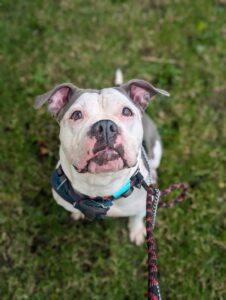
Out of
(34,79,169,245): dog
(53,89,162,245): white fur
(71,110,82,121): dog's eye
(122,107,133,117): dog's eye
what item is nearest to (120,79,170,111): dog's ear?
(34,79,169,245): dog

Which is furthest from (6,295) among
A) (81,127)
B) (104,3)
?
(104,3)

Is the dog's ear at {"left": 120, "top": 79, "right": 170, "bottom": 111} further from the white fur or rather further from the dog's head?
the white fur

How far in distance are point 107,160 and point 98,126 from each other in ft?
0.73

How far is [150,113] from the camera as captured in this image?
4.81 metres

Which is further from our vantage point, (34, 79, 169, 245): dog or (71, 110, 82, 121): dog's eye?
(71, 110, 82, 121): dog's eye

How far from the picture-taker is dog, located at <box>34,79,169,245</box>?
9.02 feet

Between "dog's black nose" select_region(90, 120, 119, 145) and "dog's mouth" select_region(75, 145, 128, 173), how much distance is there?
0.06 meters

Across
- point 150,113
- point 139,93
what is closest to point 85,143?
point 139,93

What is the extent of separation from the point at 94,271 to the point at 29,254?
2.08ft

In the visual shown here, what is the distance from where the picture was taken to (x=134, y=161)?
2818mm

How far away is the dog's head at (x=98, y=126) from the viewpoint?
273 centimetres

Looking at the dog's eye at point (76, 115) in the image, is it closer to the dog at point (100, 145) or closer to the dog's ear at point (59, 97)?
the dog at point (100, 145)

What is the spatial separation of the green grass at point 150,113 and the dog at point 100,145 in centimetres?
73

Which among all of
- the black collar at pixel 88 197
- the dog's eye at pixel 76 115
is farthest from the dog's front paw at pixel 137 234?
the dog's eye at pixel 76 115
